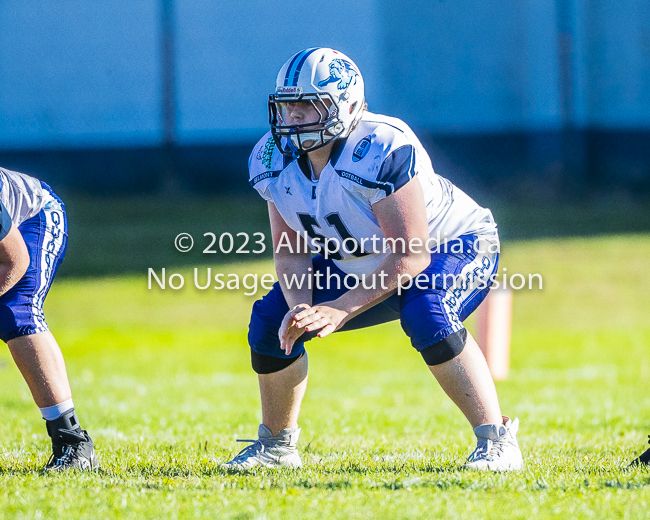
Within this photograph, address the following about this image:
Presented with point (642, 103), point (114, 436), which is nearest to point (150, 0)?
point (642, 103)

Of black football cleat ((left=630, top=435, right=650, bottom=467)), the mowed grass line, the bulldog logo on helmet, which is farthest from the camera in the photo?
black football cleat ((left=630, top=435, right=650, bottom=467))

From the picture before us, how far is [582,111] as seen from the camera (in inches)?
875

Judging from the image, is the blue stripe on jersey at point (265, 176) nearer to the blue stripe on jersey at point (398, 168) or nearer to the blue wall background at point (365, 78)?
the blue stripe on jersey at point (398, 168)

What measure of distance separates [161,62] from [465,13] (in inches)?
298

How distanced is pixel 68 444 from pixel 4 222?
1.04 m

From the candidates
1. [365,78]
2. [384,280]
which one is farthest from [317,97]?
[365,78]

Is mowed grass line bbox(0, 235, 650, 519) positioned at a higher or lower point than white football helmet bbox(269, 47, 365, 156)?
lower

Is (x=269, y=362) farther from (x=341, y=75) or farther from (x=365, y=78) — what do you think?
(x=365, y=78)

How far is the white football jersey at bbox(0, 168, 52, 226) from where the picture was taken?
403 cm

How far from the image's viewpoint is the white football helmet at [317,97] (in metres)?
3.74

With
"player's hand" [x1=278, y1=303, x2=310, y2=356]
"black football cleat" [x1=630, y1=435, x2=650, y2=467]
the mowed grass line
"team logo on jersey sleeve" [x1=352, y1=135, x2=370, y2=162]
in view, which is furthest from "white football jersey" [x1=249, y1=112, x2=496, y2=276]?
"black football cleat" [x1=630, y1=435, x2=650, y2=467]

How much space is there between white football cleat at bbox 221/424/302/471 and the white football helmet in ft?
4.36

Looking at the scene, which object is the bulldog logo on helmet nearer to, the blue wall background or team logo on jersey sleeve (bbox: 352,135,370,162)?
team logo on jersey sleeve (bbox: 352,135,370,162)

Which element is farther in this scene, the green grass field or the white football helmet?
the white football helmet
